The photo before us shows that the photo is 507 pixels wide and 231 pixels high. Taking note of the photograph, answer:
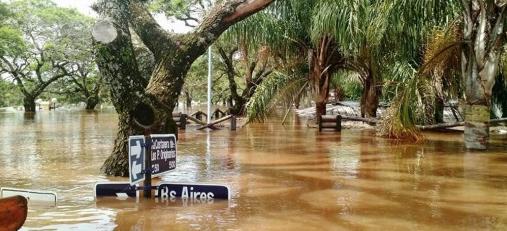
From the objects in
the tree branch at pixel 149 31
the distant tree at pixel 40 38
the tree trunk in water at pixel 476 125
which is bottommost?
the tree trunk in water at pixel 476 125

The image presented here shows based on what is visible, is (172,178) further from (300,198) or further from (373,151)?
(373,151)

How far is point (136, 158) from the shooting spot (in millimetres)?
6336

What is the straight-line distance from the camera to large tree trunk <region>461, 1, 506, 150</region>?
12.1 m

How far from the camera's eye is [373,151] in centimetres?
1269

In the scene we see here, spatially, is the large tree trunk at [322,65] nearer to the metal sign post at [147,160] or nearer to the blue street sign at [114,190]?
the blue street sign at [114,190]

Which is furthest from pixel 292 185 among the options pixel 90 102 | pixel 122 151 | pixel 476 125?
pixel 90 102

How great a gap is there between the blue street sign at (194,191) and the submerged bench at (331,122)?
12.4m

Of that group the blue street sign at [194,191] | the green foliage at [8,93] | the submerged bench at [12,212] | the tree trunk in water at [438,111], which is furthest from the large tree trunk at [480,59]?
the green foliage at [8,93]

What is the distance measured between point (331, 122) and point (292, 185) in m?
11.2

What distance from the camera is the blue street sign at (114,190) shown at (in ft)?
23.0

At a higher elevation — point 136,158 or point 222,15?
point 222,15

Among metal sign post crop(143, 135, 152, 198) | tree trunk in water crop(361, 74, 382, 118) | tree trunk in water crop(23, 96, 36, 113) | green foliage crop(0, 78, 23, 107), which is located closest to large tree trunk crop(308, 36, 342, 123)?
tree trunk in water crop(361, 74, 382, 118)

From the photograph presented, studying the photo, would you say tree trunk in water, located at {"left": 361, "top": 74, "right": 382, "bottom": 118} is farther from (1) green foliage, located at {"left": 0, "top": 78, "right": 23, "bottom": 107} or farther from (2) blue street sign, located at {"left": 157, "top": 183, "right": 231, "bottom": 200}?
(1) green foliage, located at {"left": 0, "top": 78, "right": 23, "bottom": 107}

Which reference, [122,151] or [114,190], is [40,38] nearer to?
[122,151]
